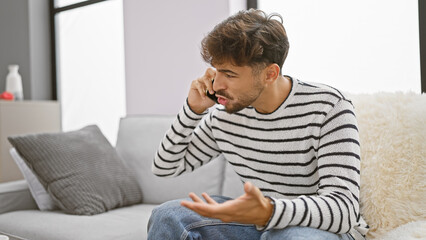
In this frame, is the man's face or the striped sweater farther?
the man's face

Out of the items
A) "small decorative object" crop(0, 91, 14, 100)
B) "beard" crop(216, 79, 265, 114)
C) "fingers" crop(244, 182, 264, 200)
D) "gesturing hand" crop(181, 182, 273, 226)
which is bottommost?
"gesturing hand" crop(181, 182, 273, 226)

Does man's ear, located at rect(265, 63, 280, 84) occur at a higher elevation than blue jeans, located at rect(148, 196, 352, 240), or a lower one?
higher

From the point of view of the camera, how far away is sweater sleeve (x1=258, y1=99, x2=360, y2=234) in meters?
0.95

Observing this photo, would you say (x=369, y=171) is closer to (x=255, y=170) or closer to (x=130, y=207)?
(x=255, y=170)

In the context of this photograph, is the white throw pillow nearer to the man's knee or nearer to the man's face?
the man's face

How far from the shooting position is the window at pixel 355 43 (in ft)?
6.28

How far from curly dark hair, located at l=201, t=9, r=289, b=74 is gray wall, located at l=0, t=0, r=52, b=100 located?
2720 mm

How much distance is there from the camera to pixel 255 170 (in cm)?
128

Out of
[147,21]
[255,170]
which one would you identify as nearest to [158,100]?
[147,21]

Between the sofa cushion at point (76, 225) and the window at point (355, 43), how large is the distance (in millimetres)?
1127

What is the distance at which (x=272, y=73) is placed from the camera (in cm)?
120

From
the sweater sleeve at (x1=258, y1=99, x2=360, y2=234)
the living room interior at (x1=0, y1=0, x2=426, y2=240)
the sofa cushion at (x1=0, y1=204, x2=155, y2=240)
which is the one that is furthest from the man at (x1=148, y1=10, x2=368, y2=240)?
the sofa cushion at (x1=0, y1=204, x2=155, y2=240)

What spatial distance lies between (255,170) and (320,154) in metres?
0.24

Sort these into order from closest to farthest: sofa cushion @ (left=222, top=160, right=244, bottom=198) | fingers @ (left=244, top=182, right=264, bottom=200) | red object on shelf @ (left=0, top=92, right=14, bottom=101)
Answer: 1. fingers @ (left=244, top=182, right=264, bottom=200)
2. sofa cushion @ (left=222, top=160, right=244, bottom=198)
3. red object on shelf @ (left=0, top=92, right=14, bottom=101)
